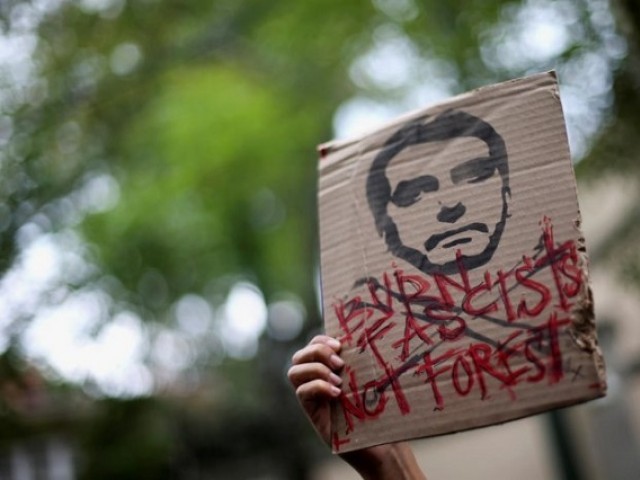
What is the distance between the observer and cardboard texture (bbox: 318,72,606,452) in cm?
212

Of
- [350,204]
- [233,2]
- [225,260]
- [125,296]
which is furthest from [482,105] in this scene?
[225,260]

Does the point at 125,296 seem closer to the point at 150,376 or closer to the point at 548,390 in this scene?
the point at 150,376

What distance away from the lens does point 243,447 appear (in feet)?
64.9

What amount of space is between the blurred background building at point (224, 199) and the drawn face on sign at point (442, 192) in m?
3.08

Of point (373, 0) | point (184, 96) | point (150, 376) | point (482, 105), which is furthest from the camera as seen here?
point (150, 376)

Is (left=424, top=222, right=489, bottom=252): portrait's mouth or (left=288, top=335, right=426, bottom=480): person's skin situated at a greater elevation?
(left=424, top=222, right=489, bottom=252): portrait's mouth

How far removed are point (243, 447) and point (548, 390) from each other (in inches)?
717

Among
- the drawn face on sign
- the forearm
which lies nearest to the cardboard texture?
the drawn face on sign

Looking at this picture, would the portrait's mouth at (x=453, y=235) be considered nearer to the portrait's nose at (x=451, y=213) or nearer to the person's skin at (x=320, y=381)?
the portrait's nose at (x=451, y=213)

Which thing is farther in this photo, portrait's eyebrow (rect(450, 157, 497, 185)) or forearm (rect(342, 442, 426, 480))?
forearm (rect(342, 442, 426, 480))

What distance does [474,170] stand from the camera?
2334mm

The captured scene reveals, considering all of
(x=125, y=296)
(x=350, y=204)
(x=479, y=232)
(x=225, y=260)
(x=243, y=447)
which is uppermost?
(x=225, y=260)

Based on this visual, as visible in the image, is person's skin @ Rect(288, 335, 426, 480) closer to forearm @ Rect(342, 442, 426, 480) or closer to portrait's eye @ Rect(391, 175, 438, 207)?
forearm @ Rect(342, 442, 426, 480)

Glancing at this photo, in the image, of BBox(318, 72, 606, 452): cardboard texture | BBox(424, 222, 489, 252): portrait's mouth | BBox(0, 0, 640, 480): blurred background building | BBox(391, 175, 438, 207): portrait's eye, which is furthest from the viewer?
BBox(0, 0, 640, 480): blurred background building
